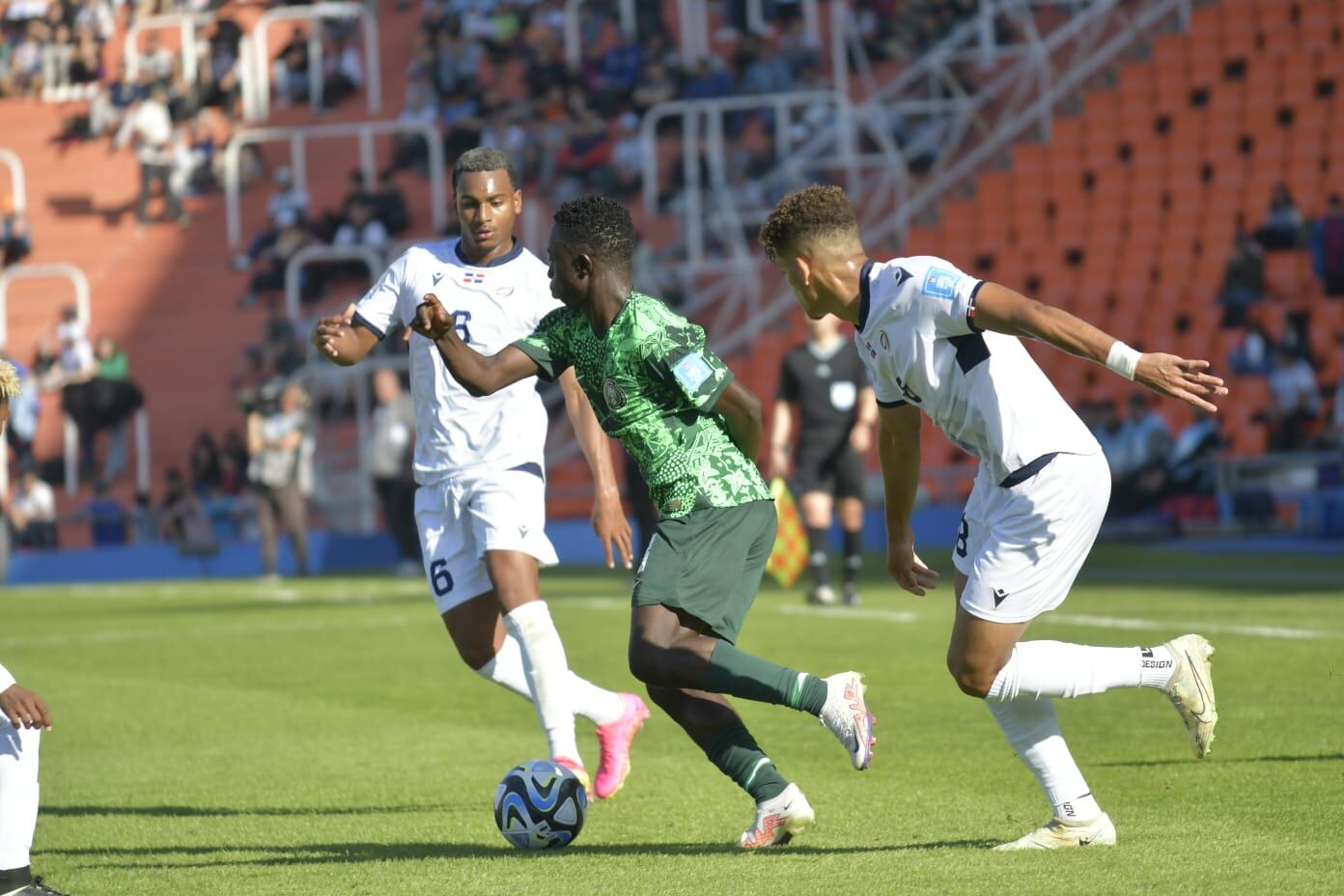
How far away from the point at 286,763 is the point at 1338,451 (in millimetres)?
14664

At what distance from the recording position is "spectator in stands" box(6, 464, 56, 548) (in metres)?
27.4

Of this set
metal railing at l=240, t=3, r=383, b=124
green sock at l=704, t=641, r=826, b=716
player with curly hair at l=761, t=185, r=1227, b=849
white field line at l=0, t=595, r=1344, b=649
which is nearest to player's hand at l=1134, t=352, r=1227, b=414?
player with curly hair at l=761, t=185, r=1227, b=849

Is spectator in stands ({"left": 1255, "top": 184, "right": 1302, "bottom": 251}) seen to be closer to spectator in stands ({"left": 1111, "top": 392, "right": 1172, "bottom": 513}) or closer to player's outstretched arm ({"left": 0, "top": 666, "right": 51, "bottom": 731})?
spectator in stands ({"left": 1111, "top": 392, "right": 1172, "bottom": 513})

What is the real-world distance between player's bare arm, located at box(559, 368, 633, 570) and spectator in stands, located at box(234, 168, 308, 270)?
25474 mm

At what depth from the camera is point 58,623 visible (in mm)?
18469

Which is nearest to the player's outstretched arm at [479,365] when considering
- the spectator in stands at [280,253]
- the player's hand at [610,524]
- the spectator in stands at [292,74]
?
the player's hand at [610,524]

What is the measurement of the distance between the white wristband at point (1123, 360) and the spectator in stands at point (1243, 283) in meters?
19.6

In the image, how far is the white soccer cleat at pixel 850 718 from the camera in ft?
21.2

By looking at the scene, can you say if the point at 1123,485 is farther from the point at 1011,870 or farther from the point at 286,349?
the point at 1011,870

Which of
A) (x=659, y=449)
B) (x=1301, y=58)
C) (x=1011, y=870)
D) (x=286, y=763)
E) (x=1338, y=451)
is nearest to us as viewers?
(x=1011, y=870)

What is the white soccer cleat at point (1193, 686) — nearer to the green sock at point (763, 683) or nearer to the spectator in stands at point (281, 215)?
the green sock at point (763, 683)

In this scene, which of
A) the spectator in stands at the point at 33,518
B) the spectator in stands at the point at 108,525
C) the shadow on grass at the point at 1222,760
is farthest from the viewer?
the spectator in stands at the point at 33,518

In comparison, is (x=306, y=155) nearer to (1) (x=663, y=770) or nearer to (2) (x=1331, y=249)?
(2) (x=1331, y=249)

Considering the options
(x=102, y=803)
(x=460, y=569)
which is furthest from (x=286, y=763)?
(x=460, y=569)
